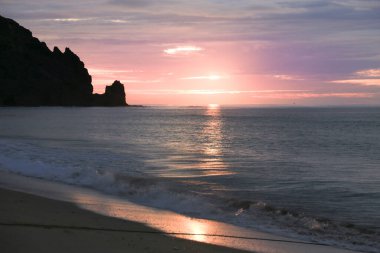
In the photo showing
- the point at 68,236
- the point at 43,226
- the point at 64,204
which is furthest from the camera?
the point at 64,204

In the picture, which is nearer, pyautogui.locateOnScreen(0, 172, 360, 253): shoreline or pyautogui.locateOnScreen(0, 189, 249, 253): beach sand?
pyautogui.locateOnScreen(0, 189, 249, 253): beach sand

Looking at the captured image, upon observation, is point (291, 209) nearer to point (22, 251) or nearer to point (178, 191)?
point (178, 191)

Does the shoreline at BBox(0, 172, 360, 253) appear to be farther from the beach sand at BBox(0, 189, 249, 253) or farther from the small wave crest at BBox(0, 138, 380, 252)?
the small wave crest at BBox(0, 138, 380, 252)

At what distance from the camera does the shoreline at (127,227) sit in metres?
8.36

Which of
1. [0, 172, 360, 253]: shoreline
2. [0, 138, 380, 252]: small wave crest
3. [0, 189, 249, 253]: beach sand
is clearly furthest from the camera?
[0, 138, 380, 252]: small wave crest

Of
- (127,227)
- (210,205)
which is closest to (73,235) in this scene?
(127,227)

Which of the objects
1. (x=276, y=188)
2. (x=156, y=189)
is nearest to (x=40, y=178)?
(x=156, y=189)

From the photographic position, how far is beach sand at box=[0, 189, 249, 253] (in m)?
7.61

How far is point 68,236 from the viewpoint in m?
8.26

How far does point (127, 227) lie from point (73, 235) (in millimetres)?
1448

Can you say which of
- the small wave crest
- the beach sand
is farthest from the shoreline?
the small wave crest

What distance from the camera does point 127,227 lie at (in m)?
9.59

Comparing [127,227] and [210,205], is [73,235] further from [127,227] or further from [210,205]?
[210,205]

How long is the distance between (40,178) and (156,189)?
5.36 metres
